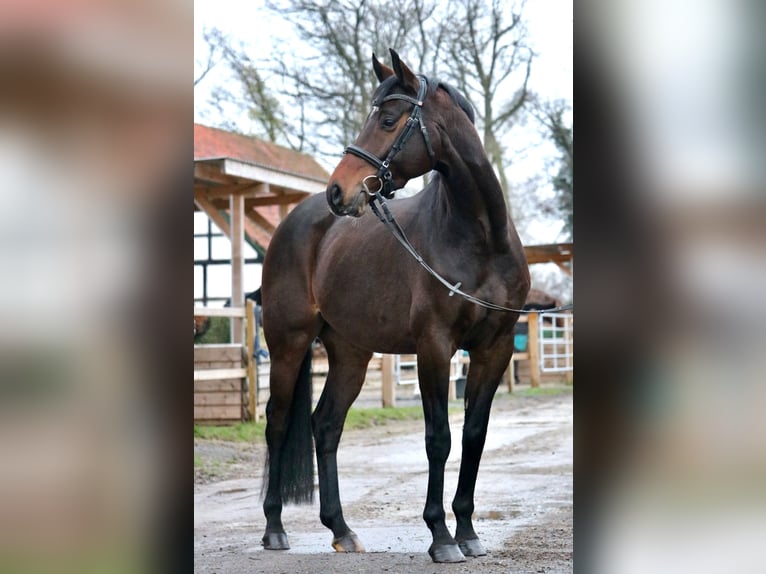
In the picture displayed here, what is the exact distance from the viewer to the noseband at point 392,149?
3.40 meters

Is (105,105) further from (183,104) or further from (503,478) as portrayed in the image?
(503,478)

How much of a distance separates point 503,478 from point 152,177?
558 centimetres

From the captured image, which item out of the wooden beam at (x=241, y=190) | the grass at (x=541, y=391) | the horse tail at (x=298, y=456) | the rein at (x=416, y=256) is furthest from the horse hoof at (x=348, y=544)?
the grass at (x=541, y=391)

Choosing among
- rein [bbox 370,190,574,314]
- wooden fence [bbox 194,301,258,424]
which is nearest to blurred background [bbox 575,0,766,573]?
rein [bbox 370,190,574,314]

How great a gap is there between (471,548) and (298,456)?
41.6 inches

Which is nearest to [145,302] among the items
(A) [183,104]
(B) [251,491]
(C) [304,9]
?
(A) [183,104]

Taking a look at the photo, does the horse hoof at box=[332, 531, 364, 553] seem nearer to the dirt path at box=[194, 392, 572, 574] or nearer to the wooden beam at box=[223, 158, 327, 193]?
the dirt path at box=[194, 392, 572, 574]

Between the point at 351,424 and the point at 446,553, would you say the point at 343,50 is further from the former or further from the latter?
the point at 446,553

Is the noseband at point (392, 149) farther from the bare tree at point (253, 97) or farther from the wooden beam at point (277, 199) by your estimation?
the bare tree at point (253, 97)

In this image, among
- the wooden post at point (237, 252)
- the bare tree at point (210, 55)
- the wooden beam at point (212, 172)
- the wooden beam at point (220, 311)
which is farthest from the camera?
the bare tree at point (210, 55)

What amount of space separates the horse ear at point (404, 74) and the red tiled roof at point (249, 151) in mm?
8618

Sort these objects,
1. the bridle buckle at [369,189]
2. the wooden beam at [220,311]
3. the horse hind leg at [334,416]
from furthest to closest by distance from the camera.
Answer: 1. the wooden beam at [220,311]
2. the horse hind leg at [334,416]
3. the bridle buckle at [369,189]

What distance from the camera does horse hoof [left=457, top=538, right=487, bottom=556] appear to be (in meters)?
3.71

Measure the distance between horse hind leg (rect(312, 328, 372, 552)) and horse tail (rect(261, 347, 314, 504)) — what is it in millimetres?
68
